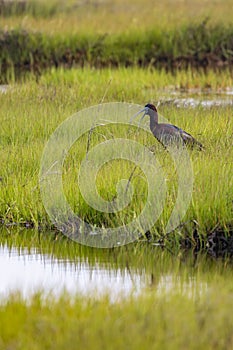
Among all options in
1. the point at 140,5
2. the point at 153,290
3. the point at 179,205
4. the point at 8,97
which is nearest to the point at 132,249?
the point at 179,205

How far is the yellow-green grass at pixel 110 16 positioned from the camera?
17094mm

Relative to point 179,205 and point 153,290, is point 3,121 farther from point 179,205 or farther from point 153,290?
point 153,290

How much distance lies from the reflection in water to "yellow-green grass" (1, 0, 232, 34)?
34.9ft

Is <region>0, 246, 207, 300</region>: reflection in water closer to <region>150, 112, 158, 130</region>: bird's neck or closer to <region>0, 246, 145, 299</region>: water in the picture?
<region>0, 246, 145, 299</region>: water

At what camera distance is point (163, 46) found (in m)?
16.5

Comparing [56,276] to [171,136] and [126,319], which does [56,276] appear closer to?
[126,319]

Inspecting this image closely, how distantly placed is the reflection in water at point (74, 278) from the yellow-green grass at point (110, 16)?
10.6 meters

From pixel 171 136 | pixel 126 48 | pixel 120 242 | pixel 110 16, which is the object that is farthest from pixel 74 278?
pixel 110 16

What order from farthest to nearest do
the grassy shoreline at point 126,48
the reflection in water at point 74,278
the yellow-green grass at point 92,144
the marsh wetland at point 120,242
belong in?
the grassy shoreline at point 126,48
the yellow-green grass at point 92,144
the reflection in water at point 74,278
the marsh wetland at point 120,242

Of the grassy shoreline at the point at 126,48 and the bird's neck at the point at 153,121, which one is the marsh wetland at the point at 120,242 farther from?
the grassy shoreline at the point at 126,48

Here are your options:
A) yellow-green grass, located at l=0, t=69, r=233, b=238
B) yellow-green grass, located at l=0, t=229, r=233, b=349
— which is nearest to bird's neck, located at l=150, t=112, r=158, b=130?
yellow-green grass, located at l=0, t=69, r=233, b=238

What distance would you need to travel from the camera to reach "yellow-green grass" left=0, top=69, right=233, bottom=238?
21.3 ft

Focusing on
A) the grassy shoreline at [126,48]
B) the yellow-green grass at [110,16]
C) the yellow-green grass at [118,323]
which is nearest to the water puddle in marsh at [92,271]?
the yellow-green grass at [118,323]

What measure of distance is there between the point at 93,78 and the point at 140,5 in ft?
29.1
